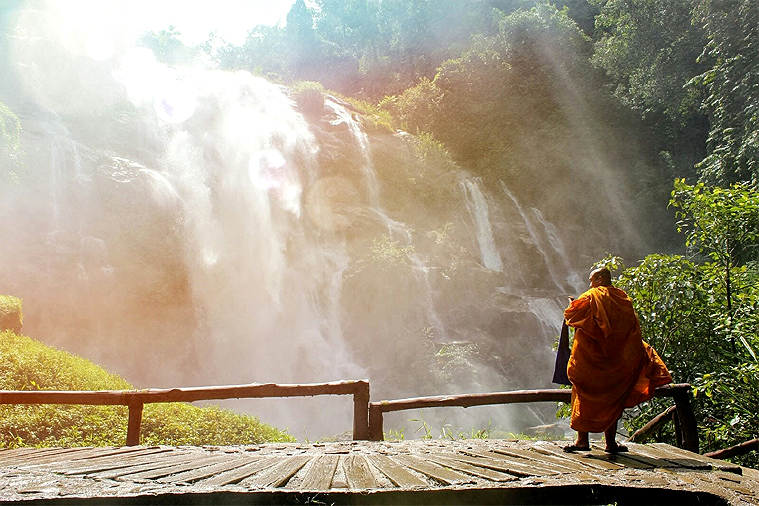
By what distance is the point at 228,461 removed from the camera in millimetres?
3055

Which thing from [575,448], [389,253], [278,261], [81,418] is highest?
[389,253]

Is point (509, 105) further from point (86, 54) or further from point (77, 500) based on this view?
point (77, 500)

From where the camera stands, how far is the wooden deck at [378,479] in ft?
6.73

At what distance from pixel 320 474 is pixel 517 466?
3.54 feet

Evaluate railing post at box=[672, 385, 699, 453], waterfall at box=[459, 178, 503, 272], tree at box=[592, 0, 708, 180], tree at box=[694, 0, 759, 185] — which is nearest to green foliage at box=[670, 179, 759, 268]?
railing post at box=[672, 385, 699, 453]

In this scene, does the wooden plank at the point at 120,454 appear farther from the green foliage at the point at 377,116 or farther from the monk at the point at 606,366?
the green foliage at the point at 377,116

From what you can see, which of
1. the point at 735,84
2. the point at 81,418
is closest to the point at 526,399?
the point at 81,418

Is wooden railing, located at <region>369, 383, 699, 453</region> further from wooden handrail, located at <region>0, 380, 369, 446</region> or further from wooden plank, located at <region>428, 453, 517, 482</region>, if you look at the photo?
wooden plank, located at <region>428, 453, 517, 482</region>

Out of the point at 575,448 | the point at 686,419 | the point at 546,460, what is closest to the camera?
the point at 546,460

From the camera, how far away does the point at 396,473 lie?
8.17ft

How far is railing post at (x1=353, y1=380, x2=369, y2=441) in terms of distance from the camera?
187 inches

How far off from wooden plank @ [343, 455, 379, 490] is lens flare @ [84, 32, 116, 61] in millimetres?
21541

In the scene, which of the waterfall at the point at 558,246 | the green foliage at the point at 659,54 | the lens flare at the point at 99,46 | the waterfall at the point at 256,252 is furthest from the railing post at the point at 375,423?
the lens flare at the point at 99,46

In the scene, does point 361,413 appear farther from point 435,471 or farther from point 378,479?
point 378,479
